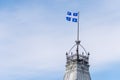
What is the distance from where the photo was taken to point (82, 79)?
110m

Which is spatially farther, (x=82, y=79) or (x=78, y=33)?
(x=78, y=33)

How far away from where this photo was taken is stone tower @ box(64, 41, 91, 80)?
362 ft

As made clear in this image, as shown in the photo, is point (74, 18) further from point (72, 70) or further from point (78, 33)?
point (72, 70)

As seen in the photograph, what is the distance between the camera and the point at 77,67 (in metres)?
111

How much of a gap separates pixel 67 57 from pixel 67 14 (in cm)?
1280

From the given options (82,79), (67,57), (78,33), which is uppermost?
(78,33)

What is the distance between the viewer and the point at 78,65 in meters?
111

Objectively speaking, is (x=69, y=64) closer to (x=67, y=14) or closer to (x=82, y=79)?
(x=82, y=79)

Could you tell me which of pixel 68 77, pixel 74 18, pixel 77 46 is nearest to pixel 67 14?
pixel 74 18

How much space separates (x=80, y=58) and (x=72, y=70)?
409cm

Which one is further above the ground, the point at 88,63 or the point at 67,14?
the point at 67,14

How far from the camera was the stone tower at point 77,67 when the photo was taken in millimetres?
110344

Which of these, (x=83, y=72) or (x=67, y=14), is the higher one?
(x=67, y=14)

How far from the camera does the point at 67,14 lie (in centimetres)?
10969
